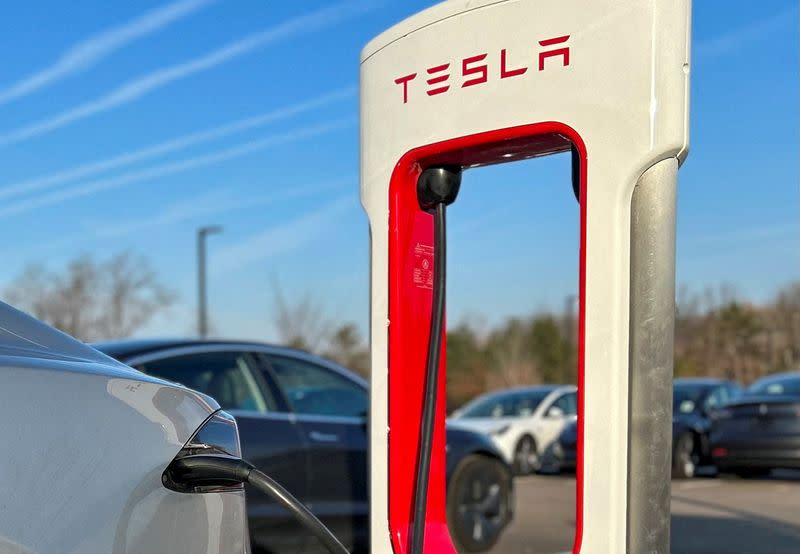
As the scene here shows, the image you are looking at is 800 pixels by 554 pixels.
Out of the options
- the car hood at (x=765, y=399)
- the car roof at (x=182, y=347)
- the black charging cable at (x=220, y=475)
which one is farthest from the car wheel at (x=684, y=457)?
the black charging cable at (x=220, y=475)

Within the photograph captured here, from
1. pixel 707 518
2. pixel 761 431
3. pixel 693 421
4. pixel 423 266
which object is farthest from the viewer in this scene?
pixel 693 421

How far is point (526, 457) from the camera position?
14000mm

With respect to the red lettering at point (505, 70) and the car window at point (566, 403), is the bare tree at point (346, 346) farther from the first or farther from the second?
the red lettering at point (505, 70)

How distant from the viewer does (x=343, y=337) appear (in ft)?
98.1

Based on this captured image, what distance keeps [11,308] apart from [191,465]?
1.71 feet

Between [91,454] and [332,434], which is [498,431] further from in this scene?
[91,454]

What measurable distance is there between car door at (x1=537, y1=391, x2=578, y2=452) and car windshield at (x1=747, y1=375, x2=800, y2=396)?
2534 mm

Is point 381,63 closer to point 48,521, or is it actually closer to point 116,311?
point 48,521

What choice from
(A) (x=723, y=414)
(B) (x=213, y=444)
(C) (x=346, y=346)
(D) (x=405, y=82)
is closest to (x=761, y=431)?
(A) (x=723, y=414)

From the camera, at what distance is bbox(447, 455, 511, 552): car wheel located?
21.3 feet

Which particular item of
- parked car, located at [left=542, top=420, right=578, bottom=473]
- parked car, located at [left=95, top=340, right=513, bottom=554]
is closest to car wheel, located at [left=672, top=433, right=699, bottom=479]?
parked car, located at [left=542, top=420, right=578, bottom=473]

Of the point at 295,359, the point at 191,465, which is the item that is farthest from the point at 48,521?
the point at 295,359

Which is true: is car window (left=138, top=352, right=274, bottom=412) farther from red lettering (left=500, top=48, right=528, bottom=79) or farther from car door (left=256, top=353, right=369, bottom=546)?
red lettering (left=500, top=48, right=528, bottom=79)

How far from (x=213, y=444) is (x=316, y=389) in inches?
170
